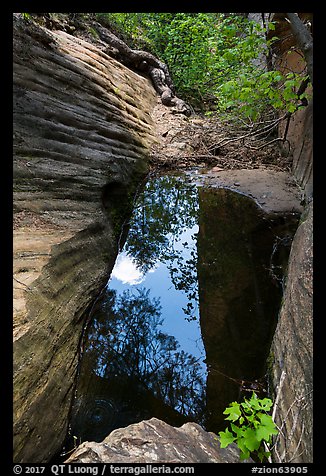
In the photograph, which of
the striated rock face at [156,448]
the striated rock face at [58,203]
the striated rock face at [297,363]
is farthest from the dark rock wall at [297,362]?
the striated rock face at [58,203]

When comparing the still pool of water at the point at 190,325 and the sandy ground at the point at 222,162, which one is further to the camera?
the sandy ground at the point at 222,162

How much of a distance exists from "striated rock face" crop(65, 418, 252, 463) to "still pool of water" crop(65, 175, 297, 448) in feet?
2.35

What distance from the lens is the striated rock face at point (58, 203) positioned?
2.57 meters

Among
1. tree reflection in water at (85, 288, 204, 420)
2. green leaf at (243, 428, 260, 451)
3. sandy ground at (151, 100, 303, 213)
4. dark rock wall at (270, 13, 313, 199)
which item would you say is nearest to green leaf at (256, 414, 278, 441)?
green leaf at (243, 428, 260, 451)

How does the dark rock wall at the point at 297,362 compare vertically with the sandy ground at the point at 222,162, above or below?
below

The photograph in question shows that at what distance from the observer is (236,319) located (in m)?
4.03

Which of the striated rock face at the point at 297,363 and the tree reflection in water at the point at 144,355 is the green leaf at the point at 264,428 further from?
the tree reflection in water at the point at 144,355

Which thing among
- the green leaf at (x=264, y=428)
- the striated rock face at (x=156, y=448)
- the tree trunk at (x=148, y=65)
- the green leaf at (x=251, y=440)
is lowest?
the striated rock face at (x=156, y=448)

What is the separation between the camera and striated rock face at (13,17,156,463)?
101 inches

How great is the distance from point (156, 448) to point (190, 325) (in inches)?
86.3

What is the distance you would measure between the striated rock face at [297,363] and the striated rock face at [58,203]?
1957 millimetres

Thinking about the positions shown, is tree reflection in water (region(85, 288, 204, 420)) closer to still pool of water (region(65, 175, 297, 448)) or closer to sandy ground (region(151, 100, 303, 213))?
still pool of water (region(65, 175, 297, 448))
